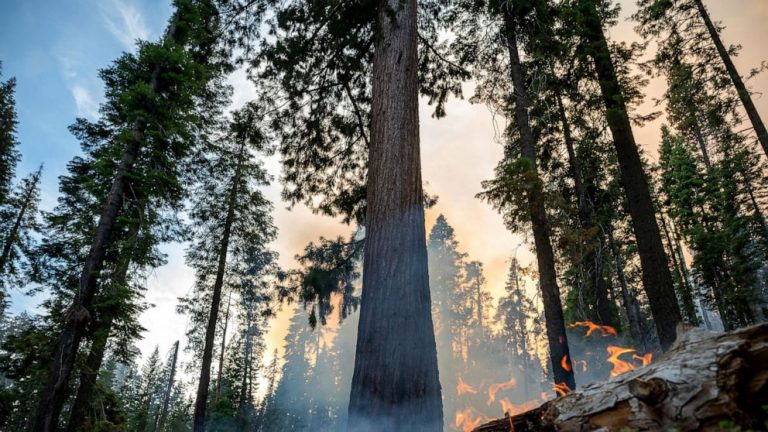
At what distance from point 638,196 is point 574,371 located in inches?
541

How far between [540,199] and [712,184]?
25042mm

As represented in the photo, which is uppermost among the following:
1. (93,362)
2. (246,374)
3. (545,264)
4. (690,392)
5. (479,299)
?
(479,299)

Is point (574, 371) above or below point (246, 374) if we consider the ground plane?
below

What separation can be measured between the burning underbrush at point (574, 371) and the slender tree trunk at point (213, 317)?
9.31 meters

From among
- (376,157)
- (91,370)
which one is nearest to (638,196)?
(376,157)

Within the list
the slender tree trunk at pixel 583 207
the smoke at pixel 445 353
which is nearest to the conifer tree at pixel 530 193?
the slender tree trunk at pixel 583 207

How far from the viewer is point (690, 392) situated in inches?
78.3

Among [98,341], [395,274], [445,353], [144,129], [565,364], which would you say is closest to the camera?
[395,274]

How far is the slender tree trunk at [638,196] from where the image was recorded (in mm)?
6676

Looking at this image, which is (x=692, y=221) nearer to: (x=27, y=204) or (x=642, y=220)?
(x=642, y=220)

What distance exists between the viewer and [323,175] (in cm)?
793

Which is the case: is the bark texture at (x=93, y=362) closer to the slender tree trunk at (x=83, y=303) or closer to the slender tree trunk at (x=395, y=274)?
the slender tree trunk at (x=83, y=303)

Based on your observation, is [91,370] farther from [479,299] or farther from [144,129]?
[479,299]

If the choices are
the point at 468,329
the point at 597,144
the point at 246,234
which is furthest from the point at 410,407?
the point at 468,329
